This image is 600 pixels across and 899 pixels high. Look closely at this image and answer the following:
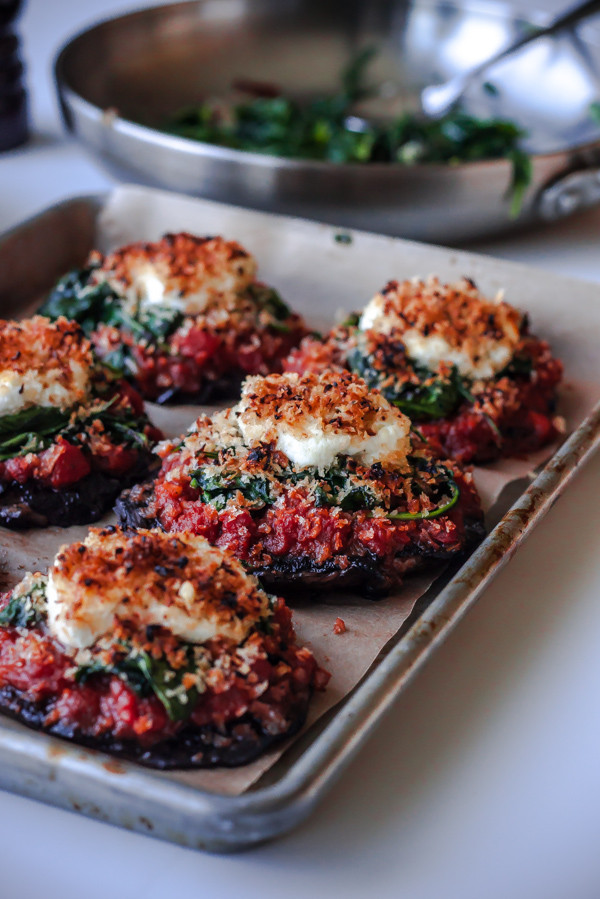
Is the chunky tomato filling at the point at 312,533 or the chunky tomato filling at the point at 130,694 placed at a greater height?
the chunky tomato filling at the point at 130,694

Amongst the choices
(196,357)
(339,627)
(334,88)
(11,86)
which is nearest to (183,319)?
(196,357)

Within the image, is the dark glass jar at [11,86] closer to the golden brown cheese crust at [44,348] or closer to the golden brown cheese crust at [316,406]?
the golden brown cheese crust at [44,348]

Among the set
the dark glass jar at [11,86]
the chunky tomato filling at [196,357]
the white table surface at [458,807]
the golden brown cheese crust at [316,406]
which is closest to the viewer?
the white table surface at [458,807]

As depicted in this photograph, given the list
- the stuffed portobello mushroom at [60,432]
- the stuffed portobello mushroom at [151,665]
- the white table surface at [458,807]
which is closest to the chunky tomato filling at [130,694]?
the stuffed portobello mushroom at [151,665]

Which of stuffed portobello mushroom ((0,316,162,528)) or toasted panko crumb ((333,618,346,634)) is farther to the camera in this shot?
stuffed portobello mushroom ((0,316,162,528))

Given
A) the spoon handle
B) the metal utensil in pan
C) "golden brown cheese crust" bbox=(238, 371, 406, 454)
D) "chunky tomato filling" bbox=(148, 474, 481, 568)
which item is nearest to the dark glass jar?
the metal utensil in pan

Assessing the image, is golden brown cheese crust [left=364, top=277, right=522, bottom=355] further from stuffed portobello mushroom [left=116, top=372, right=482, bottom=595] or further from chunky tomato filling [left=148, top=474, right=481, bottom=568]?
chunky tomato filling [left=148, top=474, right=481, bottom=568]

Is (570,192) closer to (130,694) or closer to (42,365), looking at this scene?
(42,365)
